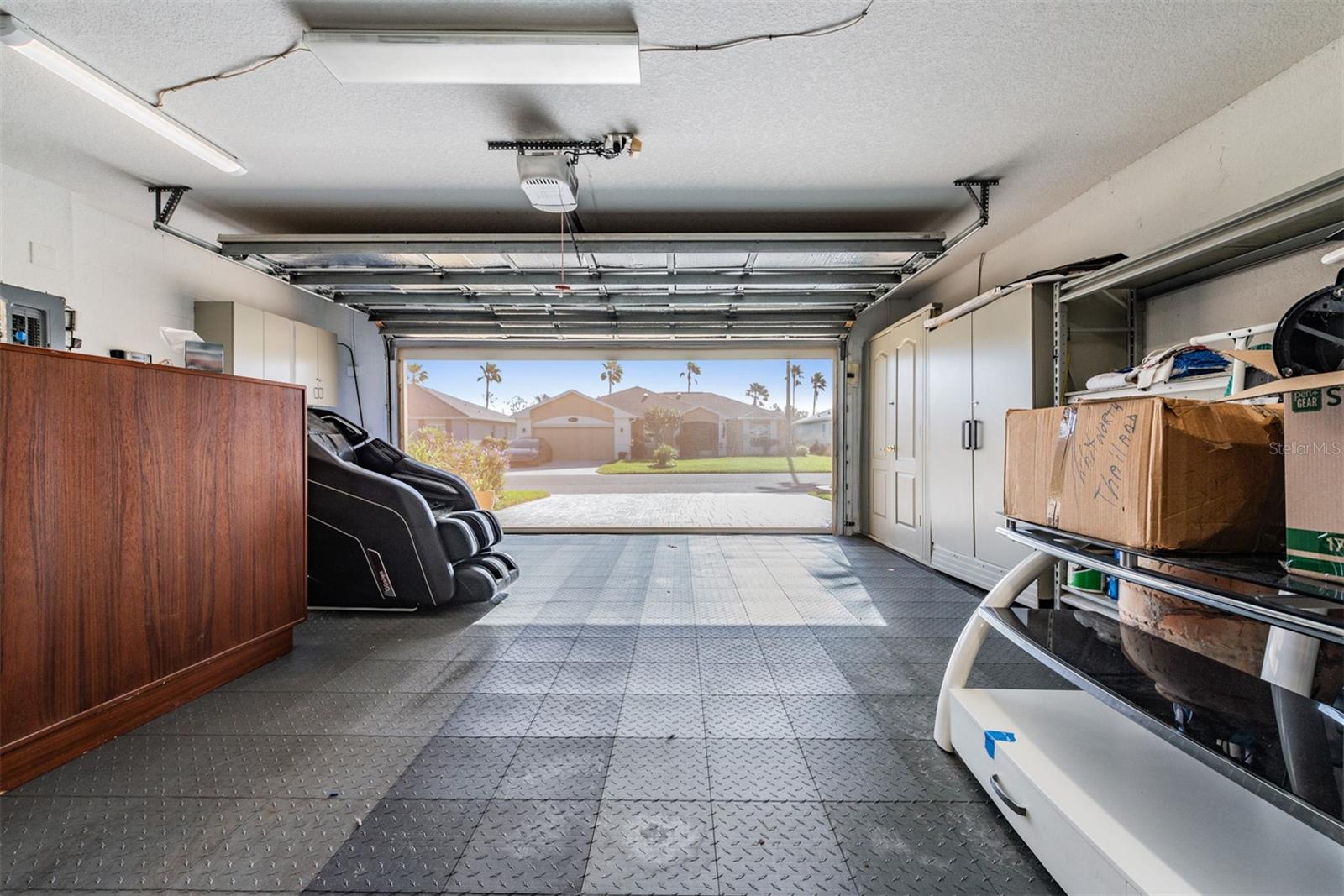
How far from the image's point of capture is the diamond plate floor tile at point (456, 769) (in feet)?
5.57

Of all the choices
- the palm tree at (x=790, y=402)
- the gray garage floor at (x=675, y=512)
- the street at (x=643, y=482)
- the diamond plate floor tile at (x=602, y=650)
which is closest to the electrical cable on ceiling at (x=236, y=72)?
the diamond plate floor tile at (x=602, y=650)

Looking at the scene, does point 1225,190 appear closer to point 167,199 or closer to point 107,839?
point 107,839

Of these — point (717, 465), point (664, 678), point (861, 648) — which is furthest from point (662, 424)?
point (664, 678)

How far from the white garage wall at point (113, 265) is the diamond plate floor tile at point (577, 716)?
3930 mm

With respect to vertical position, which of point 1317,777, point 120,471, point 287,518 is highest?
point 120,471

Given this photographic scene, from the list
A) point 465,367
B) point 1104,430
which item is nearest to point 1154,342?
point 1104,430

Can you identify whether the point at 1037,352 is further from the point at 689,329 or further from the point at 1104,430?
the point at 689,329

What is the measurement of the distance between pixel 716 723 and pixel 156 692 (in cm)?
229

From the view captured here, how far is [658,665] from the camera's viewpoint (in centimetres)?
266

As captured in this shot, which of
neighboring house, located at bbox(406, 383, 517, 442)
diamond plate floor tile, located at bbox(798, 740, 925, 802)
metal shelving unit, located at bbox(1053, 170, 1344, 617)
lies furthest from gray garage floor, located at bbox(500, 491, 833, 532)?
diamond plate floor tile, located at bbox(798, 740, 925, 802)

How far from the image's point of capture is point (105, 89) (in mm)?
2219

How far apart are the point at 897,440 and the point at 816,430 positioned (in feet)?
8.67

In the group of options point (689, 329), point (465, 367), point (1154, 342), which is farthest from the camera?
point (465, 367)

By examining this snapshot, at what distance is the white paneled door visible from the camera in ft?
16.0
